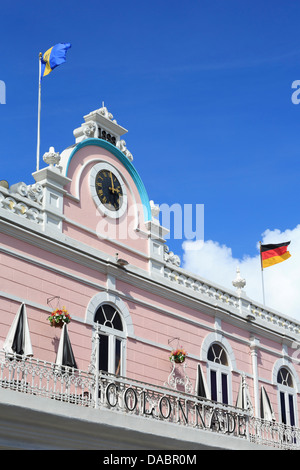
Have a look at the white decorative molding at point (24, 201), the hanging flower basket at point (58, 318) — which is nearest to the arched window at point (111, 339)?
the hanging flower basket at point (58, 318)

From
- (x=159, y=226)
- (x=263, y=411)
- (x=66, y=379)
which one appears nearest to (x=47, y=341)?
(x=66, y=379)

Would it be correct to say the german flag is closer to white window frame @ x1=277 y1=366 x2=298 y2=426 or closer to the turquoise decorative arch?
white window frame @ x1=277 y1=366 x2=298 y2=426

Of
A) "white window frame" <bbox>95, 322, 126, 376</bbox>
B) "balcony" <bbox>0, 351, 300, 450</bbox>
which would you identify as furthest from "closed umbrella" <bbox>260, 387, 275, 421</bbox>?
"white window frame" <bbox>95, 322, 126, 376</bbox>

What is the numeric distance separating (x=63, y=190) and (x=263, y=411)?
8.71m

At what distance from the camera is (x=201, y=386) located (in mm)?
19609

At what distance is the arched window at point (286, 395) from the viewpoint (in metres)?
23.3

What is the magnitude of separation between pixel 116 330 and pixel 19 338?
12.3 feet

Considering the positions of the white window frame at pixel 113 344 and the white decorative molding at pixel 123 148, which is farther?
the white decorative molding at pixel 123 148

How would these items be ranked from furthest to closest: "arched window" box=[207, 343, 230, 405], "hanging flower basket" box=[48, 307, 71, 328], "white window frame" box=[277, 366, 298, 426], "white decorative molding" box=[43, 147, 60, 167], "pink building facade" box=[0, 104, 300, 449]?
"white window frame" box=[277, 366, 298, 426], "arched window" box=[207, 343, 230, 405], "white decorative molding" box=[43, 147, 60, 167], "hanging flower basket" box=[48, 307, 71, 328], "pink building facade" box=[0, 104, 300, 449]

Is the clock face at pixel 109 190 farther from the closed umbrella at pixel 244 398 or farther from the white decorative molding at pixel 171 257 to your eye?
the closed umbrella at pixel 244 398

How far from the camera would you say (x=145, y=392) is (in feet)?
53.9

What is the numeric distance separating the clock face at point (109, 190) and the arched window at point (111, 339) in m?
A: 2.84

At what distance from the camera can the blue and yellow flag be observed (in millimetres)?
20391
